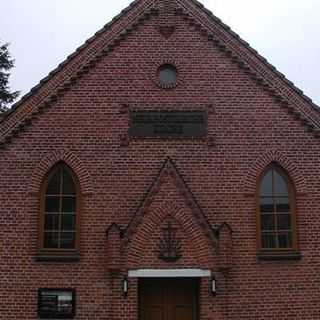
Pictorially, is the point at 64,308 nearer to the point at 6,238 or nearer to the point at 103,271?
the point at 103,271

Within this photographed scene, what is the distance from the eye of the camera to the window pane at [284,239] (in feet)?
44.3

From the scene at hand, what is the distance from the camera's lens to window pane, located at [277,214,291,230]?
13.6 meters

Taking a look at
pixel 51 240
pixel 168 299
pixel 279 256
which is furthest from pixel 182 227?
pixel 51 240

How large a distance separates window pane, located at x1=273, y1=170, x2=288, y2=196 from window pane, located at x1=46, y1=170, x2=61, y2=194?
543 centimetres

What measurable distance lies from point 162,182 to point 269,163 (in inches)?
110

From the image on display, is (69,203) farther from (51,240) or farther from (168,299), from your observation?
(168,299)

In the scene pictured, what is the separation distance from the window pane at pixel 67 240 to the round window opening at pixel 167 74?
4.57 m

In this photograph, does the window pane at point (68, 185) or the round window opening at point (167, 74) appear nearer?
the window pane at point (68, 185)

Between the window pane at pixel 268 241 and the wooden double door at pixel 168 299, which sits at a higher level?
the window pane at pixel 268 241

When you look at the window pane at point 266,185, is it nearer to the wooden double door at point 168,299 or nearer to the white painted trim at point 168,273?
the white painted trim at point 168,273

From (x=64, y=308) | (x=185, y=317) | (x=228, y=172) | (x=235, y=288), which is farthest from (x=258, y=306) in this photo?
(x=64, y=308)

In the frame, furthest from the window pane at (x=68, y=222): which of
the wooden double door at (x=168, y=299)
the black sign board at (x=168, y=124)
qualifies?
the black sign board at (x=168, y=124)

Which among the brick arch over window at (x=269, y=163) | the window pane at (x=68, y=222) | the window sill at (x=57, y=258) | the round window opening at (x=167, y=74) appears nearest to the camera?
the window sill at (x=57, y=258)

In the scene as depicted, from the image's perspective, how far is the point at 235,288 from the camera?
13.0m
